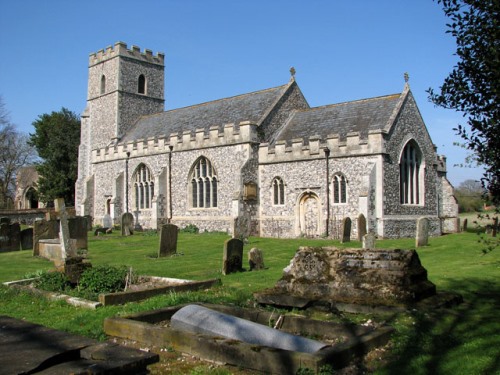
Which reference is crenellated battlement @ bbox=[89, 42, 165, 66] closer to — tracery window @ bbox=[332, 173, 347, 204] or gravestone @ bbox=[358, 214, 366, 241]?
tracery window @ bbox=[332, 173, 347, 204]

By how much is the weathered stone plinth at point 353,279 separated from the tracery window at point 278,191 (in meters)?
17.0

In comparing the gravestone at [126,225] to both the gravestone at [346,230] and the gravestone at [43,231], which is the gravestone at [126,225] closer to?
the gravestone at [43,231]

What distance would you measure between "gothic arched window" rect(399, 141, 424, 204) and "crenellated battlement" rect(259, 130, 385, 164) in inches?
91.6

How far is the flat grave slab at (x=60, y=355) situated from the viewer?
3.46m

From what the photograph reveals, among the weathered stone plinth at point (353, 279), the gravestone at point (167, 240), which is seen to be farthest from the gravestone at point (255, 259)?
the weathered stone plinth at point (353, 279)

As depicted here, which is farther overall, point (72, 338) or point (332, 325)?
point (332, 325)

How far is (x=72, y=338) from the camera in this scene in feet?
13.2

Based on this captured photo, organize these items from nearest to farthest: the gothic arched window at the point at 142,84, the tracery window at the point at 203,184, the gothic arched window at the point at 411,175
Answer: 1. the gothic arched window at the point at 411,175
2. the tracery window at the point at 203,184
3. the gothic arched window at the point at 142,84

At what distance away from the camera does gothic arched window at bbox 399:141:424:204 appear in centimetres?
2359

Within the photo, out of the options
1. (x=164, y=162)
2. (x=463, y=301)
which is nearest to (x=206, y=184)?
(x=164, y=162)

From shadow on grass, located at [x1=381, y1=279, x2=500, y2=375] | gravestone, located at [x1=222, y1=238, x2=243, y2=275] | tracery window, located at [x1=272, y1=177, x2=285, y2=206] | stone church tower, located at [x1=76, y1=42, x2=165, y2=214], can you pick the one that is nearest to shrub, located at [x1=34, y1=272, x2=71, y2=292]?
gravestone, located at [x1=222, y1=238, x2=243, y2=275]

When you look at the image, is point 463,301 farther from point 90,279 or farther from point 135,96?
point 135,96

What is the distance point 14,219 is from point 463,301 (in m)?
36.2

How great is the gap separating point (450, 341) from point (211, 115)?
25.6 metres
